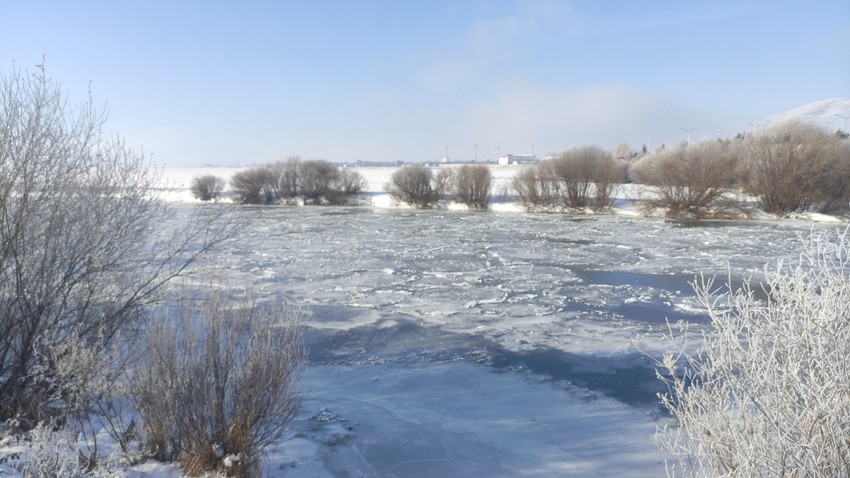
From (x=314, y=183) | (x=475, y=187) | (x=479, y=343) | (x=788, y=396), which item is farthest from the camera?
(x=314, y=183)

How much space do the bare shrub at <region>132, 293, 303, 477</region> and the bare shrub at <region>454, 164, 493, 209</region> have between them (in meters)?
34.1

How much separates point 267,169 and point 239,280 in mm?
32987

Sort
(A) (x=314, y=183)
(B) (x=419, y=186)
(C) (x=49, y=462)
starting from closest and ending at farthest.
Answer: (C) (x=49, y=462)
(B) (x=419, y=186)
(A) (x=314, y=183)

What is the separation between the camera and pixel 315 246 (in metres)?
19.7

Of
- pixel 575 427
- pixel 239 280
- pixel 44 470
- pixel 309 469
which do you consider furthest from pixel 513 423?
pixel 239 280

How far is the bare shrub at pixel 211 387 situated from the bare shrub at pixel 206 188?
40260mm

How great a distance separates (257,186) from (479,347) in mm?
37470

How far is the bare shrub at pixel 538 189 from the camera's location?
37344mm

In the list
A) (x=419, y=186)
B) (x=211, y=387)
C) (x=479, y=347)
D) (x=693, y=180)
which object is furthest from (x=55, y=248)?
(x=419, y=186)

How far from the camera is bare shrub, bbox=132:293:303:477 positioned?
498 centimetres

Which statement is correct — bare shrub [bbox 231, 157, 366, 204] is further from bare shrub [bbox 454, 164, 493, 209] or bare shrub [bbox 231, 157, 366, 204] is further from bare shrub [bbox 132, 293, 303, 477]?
bare shrub [bbox 132, 293, 303, 477]

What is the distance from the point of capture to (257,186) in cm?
4397

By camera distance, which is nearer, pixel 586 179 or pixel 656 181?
pixel 656 181

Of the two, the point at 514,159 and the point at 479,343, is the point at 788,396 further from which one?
the point at 514,159
